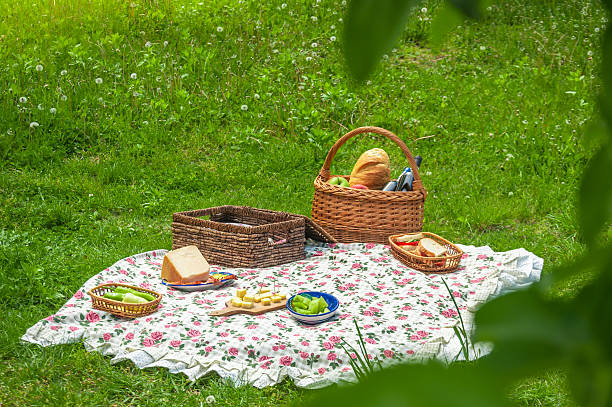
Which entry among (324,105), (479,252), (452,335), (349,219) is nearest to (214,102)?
(324,105)

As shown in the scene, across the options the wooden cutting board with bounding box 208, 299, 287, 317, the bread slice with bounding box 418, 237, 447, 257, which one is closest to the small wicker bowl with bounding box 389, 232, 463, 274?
the bread slice with bounding box 418, 237, 447, 257

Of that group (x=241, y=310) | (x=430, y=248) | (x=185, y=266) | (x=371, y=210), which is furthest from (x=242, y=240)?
(x=430, y=248)

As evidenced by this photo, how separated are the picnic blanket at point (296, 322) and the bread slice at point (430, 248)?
0.13 metres

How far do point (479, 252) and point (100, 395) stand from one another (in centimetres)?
222

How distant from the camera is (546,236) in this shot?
3.94m

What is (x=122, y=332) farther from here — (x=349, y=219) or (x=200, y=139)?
(x=200, y=139)

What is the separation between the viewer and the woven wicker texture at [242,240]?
3.40 m

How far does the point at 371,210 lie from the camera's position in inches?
148

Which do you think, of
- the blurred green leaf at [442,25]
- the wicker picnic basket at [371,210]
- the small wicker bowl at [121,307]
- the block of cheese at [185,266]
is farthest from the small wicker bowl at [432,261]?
the blurred green leaf at [442,25]

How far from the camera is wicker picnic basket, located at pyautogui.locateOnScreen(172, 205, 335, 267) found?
340 cm

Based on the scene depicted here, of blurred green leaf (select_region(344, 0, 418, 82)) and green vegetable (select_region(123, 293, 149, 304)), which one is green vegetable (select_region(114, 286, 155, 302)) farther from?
blurred green leaf (select_region(344, 0, 418, 82))

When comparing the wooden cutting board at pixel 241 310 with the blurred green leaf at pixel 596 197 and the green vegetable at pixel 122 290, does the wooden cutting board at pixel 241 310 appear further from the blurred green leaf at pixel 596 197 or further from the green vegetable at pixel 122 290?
the blurred green leaf at pixel 596 197

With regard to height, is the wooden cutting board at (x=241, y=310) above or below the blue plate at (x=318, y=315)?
below

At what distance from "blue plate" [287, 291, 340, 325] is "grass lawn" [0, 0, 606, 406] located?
0.47 meters
